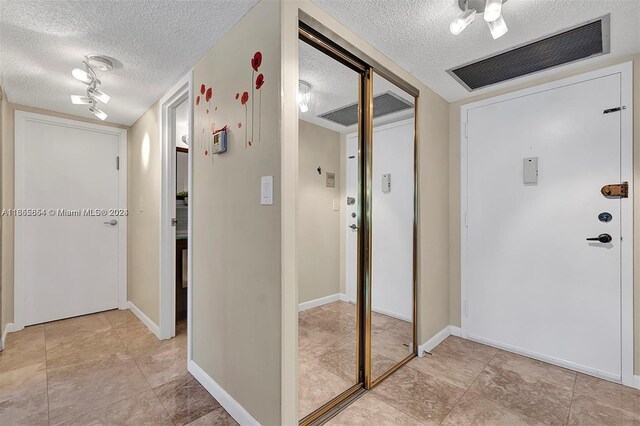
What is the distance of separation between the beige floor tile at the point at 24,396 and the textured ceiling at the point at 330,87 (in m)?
2.35

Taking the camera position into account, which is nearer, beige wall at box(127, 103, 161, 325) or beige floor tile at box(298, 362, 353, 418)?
beige floor tile at box(298, 362, 353, 418)

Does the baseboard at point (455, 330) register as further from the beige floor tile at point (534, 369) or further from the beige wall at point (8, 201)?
the beige wall at point (8, 201)

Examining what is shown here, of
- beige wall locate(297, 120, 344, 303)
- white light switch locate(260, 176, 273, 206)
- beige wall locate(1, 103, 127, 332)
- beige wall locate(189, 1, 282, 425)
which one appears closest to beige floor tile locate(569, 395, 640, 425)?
beige wall locate(297, 120, 344, 303)

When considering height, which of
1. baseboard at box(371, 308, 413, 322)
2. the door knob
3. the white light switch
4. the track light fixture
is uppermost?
the track light fixture

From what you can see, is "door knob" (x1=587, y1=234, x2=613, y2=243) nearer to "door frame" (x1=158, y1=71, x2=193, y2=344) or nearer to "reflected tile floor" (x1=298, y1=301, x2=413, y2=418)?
"reflected tile floor" (x1=298, y1=301, x2=413, y2=418)

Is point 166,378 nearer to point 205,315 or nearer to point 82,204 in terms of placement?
point 205,315

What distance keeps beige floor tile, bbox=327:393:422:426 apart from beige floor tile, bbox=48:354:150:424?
4.39 ft

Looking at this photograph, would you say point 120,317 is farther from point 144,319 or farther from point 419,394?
point 419,394

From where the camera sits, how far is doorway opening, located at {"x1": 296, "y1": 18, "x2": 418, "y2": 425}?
6.23 ft

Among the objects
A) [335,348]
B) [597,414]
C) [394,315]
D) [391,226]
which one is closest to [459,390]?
[394,315]

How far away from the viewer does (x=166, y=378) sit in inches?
81.1

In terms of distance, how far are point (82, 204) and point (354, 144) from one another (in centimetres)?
321

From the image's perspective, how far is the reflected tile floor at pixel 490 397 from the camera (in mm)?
1664

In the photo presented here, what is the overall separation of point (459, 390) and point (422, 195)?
1419 mm
